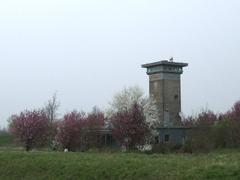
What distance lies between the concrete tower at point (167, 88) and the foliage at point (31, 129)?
46.1 metres

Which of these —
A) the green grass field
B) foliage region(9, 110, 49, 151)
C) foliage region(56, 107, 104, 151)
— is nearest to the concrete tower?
foliage region(56, 107, 104, 151)

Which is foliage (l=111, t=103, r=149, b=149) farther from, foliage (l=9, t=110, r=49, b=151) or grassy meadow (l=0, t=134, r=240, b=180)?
grassy meadow (l=0, t=134, r=240, b=180)

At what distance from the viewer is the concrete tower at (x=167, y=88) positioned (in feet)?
330

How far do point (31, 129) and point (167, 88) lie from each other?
5135 cm

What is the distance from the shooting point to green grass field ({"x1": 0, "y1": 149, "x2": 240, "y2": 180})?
675 inches

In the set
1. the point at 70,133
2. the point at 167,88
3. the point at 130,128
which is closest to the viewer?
the point at 130,128

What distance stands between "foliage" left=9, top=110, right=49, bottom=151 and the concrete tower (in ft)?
151

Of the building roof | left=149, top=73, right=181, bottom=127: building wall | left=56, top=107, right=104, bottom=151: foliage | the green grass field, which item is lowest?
the green grass field

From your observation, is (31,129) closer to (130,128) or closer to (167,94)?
(130,128)

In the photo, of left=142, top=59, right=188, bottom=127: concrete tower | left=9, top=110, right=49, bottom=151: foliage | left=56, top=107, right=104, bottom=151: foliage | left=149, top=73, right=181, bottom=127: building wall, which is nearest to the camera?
left=9, top=110, right=49, bottom=151: foliage

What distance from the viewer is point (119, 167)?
2014cm

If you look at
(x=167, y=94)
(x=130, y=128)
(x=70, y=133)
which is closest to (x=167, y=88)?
(x=167, y=94)

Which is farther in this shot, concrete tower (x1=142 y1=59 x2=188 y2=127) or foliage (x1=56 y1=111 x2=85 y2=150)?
concrete tower (x1=142 y1=59 x2=188 y2=127)

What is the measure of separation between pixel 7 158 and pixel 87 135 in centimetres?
3019
